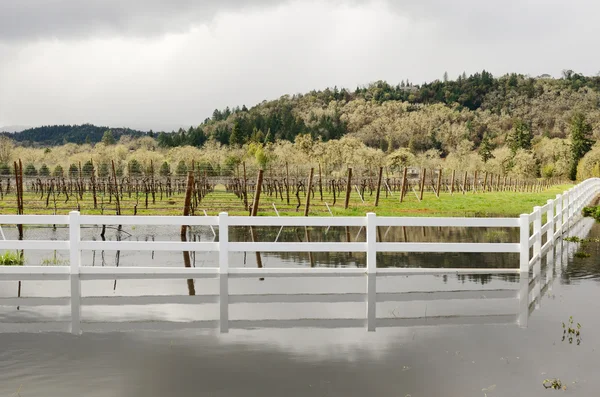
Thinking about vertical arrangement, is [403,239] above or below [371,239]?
below

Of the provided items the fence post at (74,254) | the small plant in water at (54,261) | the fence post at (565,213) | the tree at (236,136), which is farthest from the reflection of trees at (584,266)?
the tree at (236,136)

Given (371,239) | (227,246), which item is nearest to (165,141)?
(227,246)

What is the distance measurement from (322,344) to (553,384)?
2.52 meters

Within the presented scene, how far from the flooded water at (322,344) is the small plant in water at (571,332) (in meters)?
0.07

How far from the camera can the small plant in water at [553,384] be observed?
6383mm

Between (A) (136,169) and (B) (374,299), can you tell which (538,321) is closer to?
(B) (374,299)

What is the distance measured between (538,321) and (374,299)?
2509 mm

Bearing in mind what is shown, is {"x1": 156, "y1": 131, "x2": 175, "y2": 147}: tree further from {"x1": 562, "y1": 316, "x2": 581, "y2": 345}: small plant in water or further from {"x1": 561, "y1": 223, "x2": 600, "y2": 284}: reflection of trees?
{"x1": 562, "y1": 316, "x2": 581, "y2": 345}: small plant in water

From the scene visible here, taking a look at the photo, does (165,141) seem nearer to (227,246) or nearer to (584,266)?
(584,266)

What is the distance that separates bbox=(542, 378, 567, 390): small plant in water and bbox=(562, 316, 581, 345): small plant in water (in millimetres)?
1568

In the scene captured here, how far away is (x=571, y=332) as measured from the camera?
27.7 feet

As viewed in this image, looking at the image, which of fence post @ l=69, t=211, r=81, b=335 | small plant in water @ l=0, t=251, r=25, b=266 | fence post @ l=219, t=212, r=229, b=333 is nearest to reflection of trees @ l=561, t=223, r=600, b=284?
fence post @ l=219, t=212, r=229, b=333

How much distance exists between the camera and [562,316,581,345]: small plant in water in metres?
8.15

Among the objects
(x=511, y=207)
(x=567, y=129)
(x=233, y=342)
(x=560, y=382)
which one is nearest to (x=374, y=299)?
(x=233, y=342)
